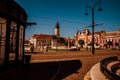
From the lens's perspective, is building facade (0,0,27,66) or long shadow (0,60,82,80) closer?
long shadow (0,60,82,80)

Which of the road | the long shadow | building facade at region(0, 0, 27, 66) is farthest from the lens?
building facade at region(0, 0, 27, 66)

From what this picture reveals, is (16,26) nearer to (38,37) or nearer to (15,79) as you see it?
(15,79)

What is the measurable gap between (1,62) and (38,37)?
138 meters

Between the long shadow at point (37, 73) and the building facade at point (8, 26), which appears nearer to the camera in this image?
the long shadow at point (37, 73)

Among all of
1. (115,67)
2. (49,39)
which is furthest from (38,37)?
(115,67)

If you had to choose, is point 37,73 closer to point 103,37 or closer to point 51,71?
point 51,71

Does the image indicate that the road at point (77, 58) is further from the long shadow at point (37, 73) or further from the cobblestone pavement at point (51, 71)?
the long shadow at point (37, 73)

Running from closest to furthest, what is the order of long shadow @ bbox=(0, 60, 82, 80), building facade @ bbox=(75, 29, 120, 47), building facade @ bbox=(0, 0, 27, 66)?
long shadow @ bbox=(0, 60, 82, 80) < building facade @ bbox=(0, 0, 27, 66) < building facade @ bbox=(75, 29, 120, 47)

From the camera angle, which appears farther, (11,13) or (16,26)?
(16,26)

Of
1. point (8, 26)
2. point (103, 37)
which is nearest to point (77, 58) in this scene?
point (8, 26)

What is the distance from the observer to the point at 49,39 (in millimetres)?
149000

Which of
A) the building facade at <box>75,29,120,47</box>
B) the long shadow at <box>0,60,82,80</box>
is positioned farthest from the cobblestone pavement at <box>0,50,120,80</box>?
the building facade at <box>75,29,120,47</box>

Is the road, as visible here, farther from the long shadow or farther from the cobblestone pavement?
the long shadow

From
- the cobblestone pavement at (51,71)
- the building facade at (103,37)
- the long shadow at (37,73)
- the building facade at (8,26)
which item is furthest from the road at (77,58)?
the building facade at (103,37)
